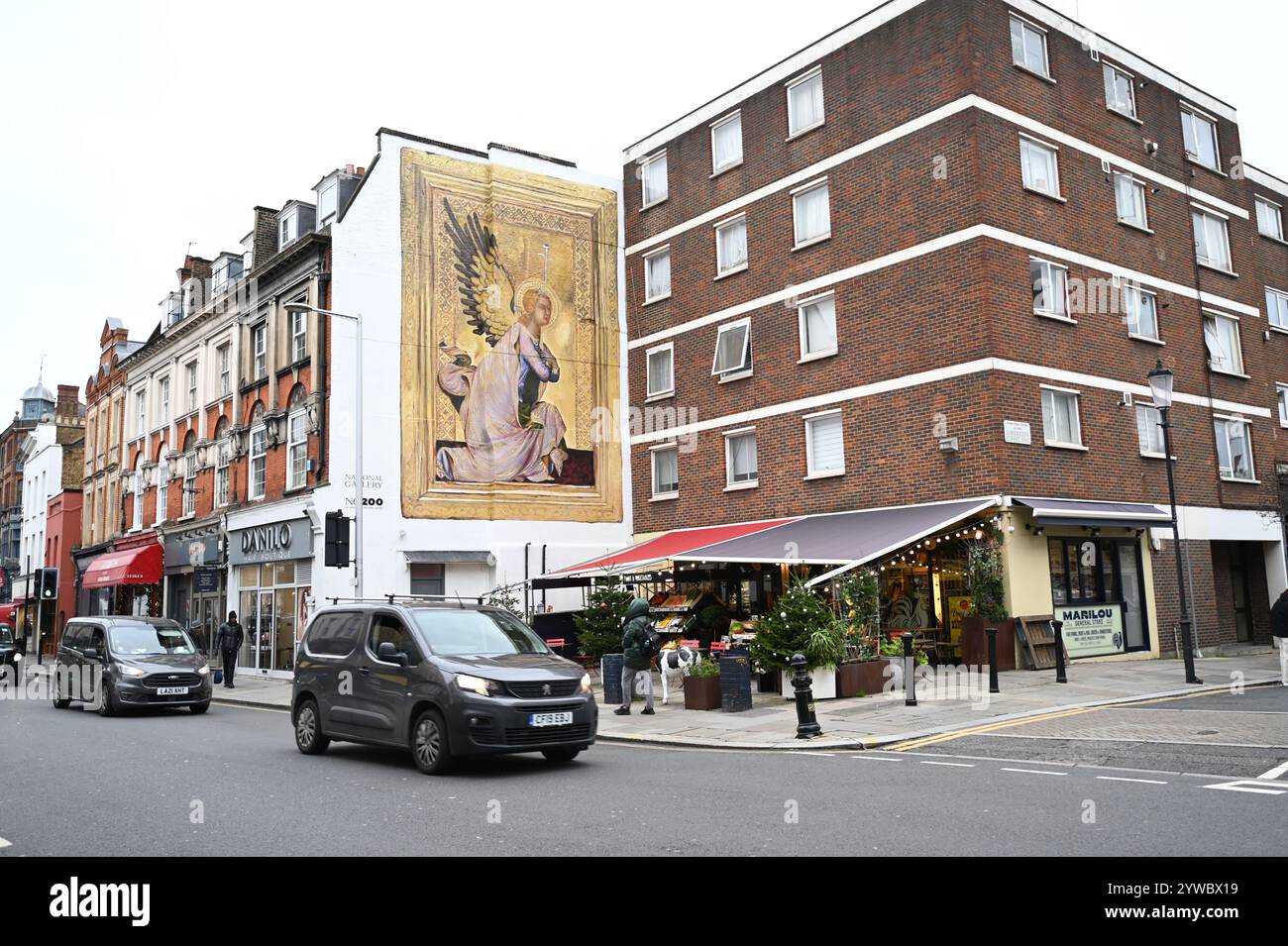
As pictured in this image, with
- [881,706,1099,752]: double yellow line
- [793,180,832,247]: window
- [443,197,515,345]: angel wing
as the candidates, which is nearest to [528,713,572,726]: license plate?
[881,706,1099,752]: double yellow line

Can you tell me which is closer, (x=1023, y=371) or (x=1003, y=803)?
(x=1003, y=803)

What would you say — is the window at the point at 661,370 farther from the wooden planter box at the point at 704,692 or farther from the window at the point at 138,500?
the window at the point at 138,500

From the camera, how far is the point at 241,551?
105ft

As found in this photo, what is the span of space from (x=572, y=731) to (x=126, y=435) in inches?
1538

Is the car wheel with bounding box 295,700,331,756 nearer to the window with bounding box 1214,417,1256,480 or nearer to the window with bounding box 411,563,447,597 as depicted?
the window with bounding box 411,563,447,597

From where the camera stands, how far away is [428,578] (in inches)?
1109

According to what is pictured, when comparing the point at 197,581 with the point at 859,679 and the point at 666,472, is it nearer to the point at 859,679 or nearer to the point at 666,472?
the point at 666,472

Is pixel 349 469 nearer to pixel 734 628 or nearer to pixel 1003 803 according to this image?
pixel 734 628

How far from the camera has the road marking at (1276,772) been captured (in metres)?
9.07

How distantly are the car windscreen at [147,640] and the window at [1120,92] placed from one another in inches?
939

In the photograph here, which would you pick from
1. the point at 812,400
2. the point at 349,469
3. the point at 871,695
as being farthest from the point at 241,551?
the point at 871,695

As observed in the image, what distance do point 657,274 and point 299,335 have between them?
417 inches

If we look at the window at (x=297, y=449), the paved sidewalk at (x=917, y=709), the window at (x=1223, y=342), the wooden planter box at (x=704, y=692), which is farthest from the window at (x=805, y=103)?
the window at (x=297, y=449)

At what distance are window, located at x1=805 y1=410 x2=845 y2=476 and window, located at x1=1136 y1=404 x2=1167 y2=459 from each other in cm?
675
